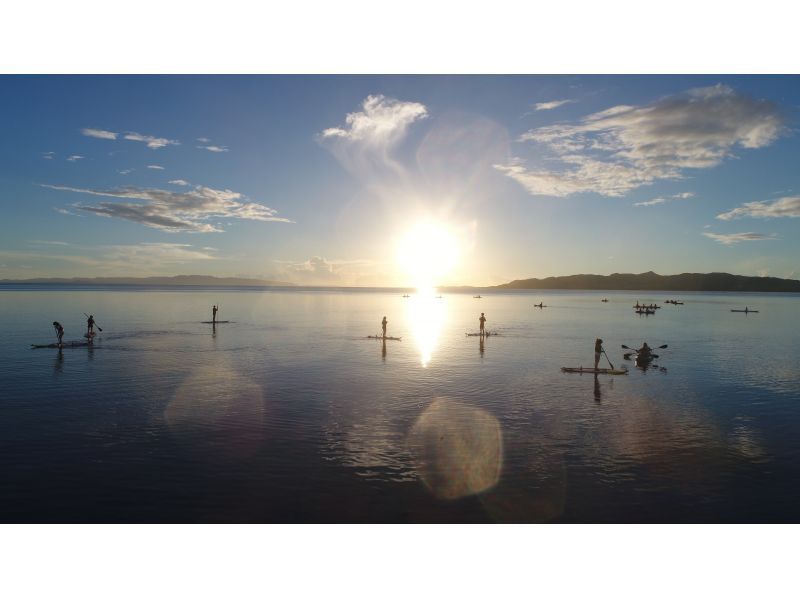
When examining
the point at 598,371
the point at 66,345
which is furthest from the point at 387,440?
the point at 66,345

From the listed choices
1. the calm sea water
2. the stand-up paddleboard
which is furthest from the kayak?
the stand-up paddleboard

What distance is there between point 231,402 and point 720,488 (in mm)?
27566

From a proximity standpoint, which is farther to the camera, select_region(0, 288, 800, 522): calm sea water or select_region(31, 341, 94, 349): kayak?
select_region(31, 341, 94, 349): kayak

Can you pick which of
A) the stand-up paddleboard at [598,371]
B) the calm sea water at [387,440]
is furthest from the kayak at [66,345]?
the stand-up paddleboard at [598,371]

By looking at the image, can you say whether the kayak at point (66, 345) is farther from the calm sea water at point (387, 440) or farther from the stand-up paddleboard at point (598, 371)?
the stand-up paddleboard at point (598, 371)

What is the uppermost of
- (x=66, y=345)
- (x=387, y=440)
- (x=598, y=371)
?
(x=66, y=345)

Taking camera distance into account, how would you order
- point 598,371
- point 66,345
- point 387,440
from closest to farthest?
point 387,440 < point 598,371 < point 66,345

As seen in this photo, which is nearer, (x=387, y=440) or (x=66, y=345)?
(x=387, y=440)

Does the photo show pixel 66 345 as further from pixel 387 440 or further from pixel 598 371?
pixel 598 371

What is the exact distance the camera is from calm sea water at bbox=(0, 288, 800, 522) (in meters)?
17.2

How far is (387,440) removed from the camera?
24.2 m

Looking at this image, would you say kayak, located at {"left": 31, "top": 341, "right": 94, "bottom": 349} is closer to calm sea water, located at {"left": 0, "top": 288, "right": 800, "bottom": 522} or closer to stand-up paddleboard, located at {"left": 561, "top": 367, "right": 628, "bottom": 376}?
calm sea water, located at {"left": 0, "top": 288, "right": 800, "bottom": 522}

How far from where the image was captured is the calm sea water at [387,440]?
17.2 meters

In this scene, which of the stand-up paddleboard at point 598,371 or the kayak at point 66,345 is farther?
the kayak at point 66,345
